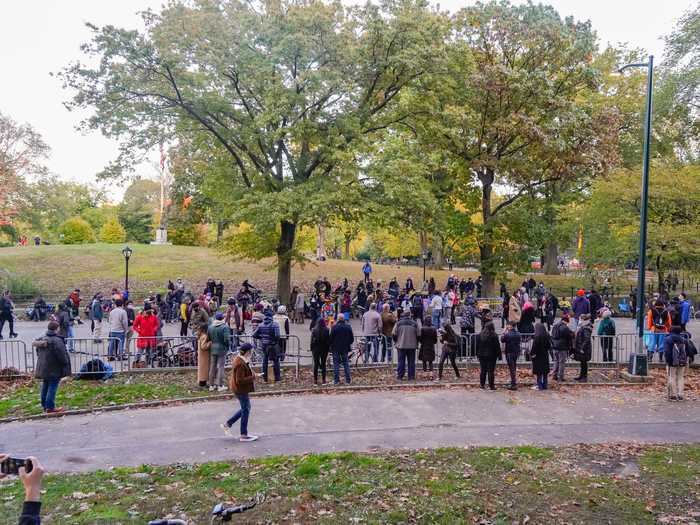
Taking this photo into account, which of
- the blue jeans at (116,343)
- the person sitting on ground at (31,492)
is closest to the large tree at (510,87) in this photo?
the blue jeans at (116,343)

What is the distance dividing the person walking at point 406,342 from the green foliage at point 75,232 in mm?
53832

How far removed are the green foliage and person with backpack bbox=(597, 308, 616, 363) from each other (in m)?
55.9

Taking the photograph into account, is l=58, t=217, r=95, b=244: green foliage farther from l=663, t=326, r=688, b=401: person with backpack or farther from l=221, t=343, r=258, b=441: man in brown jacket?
l=663, t=326, r=688, b=401: person with backpack

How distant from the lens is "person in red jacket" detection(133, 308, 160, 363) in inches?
603

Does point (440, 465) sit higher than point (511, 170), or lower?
lower

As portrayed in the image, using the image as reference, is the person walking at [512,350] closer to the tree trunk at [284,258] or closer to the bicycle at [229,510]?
the bicycle at [229,510]

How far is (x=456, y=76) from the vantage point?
29.1 m

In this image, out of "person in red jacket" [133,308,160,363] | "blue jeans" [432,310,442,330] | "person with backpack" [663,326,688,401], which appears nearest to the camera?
"person with backpack" [663,326,688,401]

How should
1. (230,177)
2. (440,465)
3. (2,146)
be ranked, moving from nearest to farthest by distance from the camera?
(440,465)
(230,177)
(2,146)

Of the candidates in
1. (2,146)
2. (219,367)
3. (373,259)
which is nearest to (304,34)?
(219,367)

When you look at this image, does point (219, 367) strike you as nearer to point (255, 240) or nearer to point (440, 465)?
point (440, 465)

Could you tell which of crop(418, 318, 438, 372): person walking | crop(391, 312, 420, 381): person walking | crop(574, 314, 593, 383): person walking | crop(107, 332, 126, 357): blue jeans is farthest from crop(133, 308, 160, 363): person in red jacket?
crop(574, 314, 593, 383): person walking

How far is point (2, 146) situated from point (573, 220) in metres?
48.3

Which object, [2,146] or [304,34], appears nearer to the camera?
[304,34]
